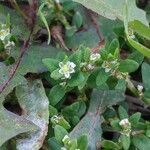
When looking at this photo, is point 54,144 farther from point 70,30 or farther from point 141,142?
point 70,30

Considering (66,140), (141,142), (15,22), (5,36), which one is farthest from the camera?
(15,22)

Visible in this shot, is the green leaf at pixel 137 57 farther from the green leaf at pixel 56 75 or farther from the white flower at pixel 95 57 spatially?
the green leaf at pixel 56 75

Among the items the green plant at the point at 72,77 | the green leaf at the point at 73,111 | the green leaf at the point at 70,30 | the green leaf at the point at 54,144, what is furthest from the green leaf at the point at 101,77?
the green leaf at the point at 70,30

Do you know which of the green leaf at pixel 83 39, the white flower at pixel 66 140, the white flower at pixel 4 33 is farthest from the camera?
the green leaf at pixel 83 39

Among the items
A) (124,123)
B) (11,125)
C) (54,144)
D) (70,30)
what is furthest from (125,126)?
(70,30)

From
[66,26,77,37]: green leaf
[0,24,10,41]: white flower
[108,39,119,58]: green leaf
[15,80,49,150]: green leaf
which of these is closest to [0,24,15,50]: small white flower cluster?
[0,24,10,41]: white flower

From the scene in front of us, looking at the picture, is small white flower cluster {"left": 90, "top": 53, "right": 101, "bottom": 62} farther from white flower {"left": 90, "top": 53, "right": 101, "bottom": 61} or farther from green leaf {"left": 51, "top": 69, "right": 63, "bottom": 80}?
green leaf {"left": 51, "top": 69, "right": 63, "bottom": 80}
